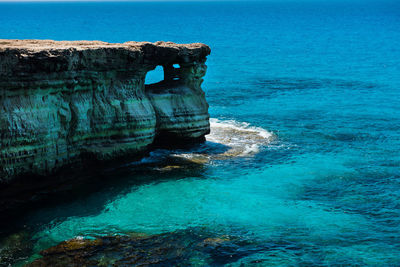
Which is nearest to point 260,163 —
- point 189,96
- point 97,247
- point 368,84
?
point 189,96

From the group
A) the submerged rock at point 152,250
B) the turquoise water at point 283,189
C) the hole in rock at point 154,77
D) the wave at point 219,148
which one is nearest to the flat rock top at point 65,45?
the wave at point 219,148

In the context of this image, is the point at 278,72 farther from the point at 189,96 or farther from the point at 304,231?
the point at 304,231

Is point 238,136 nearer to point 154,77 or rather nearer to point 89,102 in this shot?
point 89,102

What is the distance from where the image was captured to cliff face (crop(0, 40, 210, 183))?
17906 mm

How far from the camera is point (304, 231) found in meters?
17.7

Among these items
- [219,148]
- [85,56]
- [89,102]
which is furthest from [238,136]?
[85,56]

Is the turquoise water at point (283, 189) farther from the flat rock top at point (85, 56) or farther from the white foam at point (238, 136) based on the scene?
the flat rock top at point (85, 56)

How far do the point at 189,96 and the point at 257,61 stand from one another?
3431 cm

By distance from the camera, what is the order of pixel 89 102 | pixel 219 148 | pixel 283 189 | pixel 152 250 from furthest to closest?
pixel 219 148 < pixel 283 189 < pixel 89 102 < pixel 152 250

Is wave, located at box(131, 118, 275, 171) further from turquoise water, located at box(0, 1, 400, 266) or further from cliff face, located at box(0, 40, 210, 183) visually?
cliff face, located at box(0, 40, 210, 183)

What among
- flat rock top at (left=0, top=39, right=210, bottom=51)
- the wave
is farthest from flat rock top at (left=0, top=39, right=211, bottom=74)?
the wave

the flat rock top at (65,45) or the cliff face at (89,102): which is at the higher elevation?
the flat rock top at (65,45)

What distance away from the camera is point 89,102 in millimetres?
20812

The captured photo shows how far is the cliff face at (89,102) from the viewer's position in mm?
17906
